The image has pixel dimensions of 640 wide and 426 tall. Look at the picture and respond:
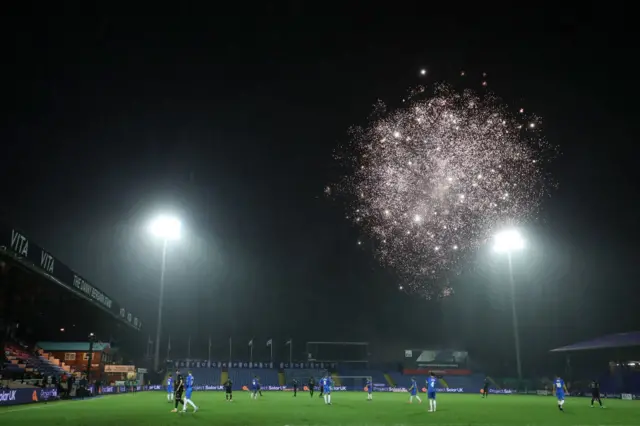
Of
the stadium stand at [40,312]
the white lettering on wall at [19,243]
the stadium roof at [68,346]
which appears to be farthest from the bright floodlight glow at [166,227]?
the white lettering on wall at [19,243]

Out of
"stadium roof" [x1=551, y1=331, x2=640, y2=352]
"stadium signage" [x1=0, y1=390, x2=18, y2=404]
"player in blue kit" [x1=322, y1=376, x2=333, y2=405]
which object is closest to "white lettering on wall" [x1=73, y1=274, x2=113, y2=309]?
"stadium signage" [x1=0, y1=390, x2=18, y2=404]

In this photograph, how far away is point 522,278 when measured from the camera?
223 feet

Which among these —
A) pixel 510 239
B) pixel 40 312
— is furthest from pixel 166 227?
pixel 510 239

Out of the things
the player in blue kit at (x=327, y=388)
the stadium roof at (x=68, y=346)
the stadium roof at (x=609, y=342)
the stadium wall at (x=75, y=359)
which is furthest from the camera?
the stadium roof at (x=609, y=342)

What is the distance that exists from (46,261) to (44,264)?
0.95 ft

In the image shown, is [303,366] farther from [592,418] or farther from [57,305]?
[592,418]

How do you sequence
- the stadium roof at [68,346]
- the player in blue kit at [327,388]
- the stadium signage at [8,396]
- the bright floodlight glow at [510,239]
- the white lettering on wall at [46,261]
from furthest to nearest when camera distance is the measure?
1. the stadium roof at [68,346]
2. the bright floodlight glow at [510,239]
3. the player in blue kit at [327,388]
4. the stadium signage at [8,396]
5. the white lettering on wall at [46,261]

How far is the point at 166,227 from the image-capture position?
162 feet

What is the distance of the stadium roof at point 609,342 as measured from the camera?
179ft

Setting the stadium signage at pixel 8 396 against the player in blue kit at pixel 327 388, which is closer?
the stadium signage at pixel 8 396

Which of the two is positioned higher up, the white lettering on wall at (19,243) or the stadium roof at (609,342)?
the white lettering on wall at (19,243)

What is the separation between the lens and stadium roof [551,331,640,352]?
54.6 m

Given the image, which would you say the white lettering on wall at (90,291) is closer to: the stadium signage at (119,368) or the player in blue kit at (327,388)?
the stadium signage at (119,368)

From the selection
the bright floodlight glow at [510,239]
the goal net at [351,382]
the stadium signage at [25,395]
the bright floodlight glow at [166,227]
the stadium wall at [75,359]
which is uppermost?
the bright floodlight glow at [166,227]
